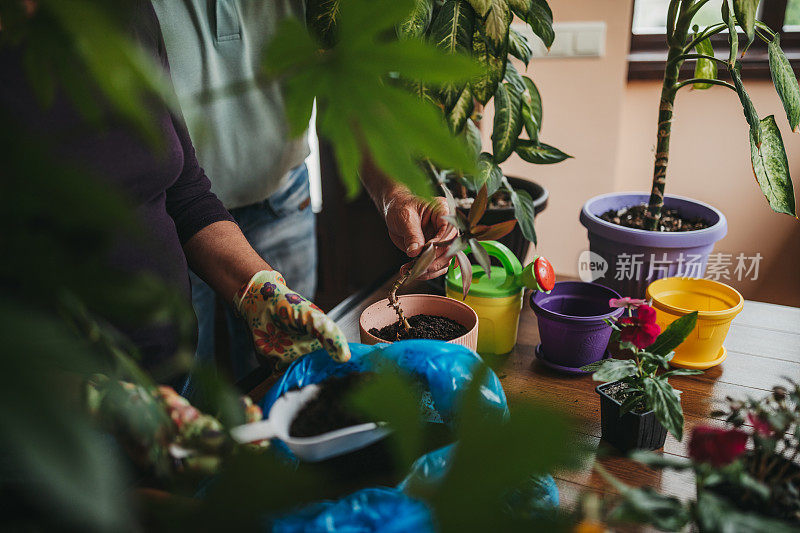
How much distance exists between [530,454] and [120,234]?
0.62 feet

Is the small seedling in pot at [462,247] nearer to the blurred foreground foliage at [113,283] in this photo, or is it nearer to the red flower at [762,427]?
the red flower at [762,427]

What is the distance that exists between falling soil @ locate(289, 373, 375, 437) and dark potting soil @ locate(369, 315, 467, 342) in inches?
9.4

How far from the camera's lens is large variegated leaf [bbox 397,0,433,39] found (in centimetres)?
91

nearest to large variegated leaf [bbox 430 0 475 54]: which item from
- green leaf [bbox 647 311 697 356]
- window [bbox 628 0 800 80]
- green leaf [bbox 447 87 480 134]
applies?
green leaf [bbox 447 87 480 134]

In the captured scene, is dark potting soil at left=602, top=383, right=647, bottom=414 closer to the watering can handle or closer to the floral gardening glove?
the watering can handle

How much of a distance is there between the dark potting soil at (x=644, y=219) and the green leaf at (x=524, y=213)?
0.54ft

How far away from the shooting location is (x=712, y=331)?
2.74 ft

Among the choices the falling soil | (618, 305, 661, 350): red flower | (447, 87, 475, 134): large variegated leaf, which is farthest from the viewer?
(447, 87, 475, 134): large variegated leaf

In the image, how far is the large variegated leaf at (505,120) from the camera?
3.64 feet

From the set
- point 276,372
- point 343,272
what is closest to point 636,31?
point 343,272

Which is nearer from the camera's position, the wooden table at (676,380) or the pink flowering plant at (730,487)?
the pink flowering plant at (730,487)

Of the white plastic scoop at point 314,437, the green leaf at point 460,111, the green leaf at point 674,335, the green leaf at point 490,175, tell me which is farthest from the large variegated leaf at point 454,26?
the white plastic scoop at point 314,437

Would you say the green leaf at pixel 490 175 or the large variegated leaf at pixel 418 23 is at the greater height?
the large variegated leaf at pixel 418 23

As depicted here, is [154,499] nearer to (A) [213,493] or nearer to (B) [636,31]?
(A) [213,493]
